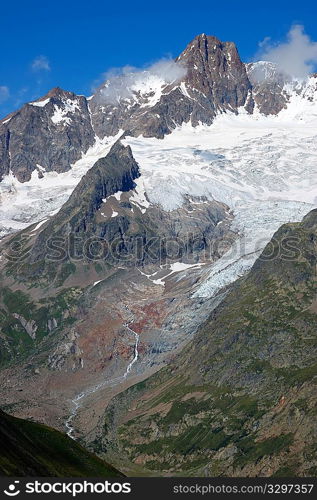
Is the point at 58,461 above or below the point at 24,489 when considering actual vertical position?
below

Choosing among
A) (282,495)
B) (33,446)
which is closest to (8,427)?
(33,446)

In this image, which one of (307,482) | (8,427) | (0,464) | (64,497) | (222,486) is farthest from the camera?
(8,427)

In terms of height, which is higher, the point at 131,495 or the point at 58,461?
the point at 131,495

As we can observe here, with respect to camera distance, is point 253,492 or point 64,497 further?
point 253,492

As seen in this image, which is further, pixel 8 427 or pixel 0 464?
pixel 8 427

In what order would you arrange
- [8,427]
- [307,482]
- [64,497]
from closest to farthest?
[64,497], [307,482], [8,427]

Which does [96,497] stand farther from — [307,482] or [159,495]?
[307,482]

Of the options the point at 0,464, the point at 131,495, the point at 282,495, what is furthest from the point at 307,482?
the point at 0,464

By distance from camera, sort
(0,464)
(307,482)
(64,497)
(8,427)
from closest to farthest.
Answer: (64,497)
(307,482)
(0,464)
(8,427)

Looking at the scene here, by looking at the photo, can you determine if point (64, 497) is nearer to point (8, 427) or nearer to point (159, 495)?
point (159, 495)
